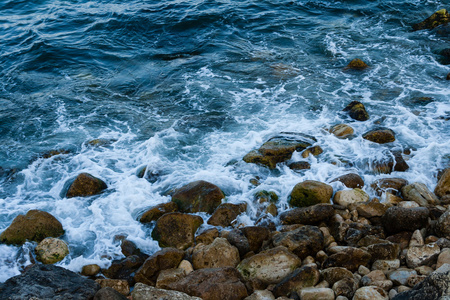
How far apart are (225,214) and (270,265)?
179 centimetres

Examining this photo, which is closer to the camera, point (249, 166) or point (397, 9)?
point (249, 166)

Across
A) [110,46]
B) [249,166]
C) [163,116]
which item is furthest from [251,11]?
[249,166]

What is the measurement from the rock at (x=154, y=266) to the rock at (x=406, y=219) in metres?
3.54

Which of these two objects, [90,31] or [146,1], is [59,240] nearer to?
[90,31]

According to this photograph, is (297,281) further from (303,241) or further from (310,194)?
(310,194)

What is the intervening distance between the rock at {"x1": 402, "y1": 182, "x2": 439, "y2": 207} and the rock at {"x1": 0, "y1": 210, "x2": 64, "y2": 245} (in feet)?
21.4

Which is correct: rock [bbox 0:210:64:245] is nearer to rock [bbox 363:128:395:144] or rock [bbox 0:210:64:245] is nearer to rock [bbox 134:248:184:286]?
rock [bbox 134:248:184:286]

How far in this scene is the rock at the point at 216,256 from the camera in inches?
241

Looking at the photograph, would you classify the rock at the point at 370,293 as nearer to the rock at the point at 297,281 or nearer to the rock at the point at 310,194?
the rock at the point at 297,281

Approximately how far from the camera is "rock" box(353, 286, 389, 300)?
15.5ft

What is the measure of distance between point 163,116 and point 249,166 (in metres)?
3.60

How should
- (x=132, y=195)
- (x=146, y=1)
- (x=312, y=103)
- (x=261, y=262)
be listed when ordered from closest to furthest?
(x=261, y=262) → (x=132, y=195) → (x=312, y=103) → (x=146, y=1)

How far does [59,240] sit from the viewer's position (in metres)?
6.99

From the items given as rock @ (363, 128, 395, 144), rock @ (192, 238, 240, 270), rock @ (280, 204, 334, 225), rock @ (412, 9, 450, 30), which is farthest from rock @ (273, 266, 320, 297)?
rock @ (412, 9, 450, 30)
